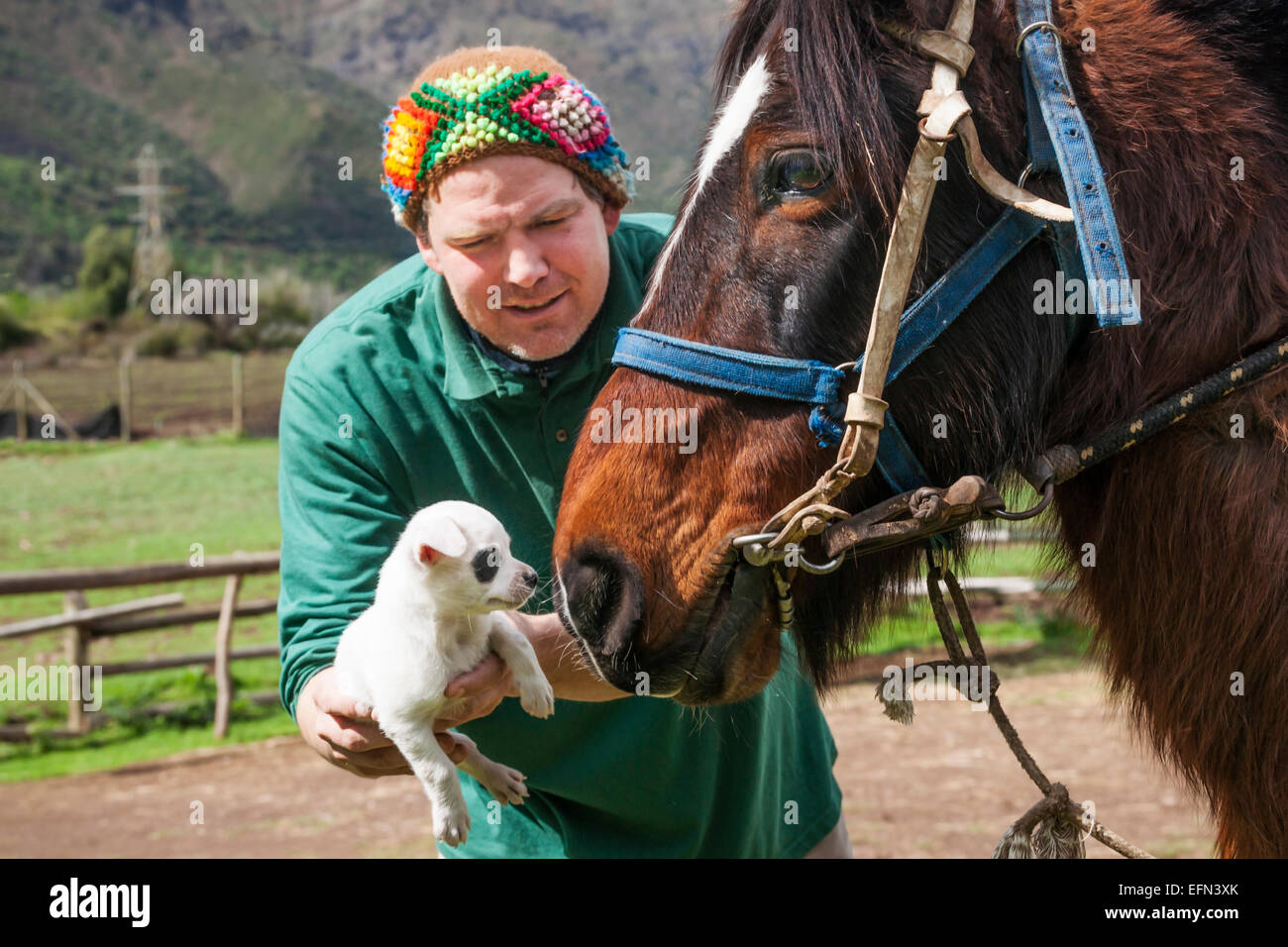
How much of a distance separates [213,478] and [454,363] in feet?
60.7

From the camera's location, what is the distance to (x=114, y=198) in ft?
147

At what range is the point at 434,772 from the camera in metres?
2.23

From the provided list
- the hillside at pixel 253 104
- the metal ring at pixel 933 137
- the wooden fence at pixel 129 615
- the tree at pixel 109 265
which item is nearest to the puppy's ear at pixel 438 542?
the metal ring at pixel 933 137

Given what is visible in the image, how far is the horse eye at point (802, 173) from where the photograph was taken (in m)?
1.90

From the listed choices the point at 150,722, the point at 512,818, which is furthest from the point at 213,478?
the point at 512,818

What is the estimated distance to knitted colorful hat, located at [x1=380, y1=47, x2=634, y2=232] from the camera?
258 centimetres

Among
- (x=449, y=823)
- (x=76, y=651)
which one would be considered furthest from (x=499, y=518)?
(x=76, y=651)

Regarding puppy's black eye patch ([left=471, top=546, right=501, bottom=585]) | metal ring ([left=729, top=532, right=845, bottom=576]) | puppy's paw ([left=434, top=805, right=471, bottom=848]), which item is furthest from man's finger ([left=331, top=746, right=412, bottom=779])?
metal ring ([left=729, top=532, right=845, bottom=576])

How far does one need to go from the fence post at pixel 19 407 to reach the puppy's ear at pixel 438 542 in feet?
75.6

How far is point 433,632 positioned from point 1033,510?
46.0 inches

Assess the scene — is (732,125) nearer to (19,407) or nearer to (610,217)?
(610,217)
